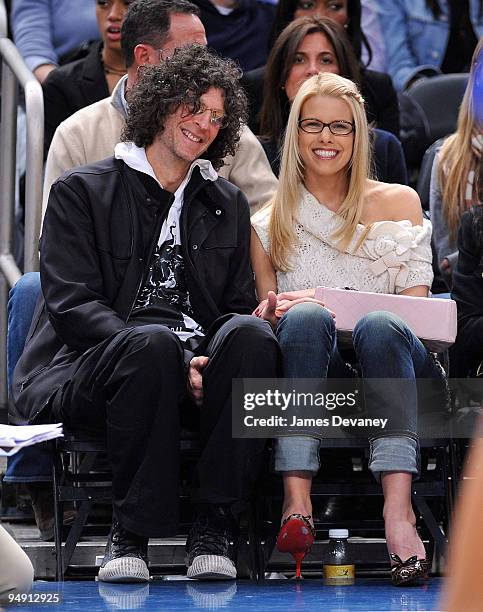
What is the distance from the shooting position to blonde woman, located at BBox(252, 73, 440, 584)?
337 cm

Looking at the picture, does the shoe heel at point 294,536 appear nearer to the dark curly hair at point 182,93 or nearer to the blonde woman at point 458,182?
the dark curly hair at point 182,93

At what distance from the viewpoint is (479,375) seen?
376 cm

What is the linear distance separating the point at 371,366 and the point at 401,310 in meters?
0.23

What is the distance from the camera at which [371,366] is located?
335 cm

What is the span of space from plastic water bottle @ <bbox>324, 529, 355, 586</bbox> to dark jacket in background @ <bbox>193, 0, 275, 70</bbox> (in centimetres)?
247

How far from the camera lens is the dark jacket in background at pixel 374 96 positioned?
4874 millimetres

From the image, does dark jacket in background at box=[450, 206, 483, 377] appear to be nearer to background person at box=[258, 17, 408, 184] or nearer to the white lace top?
the white lace top

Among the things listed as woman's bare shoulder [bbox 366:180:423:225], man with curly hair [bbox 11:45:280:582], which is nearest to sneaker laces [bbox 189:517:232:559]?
man with curly hair [bbox 11:45:280:582]

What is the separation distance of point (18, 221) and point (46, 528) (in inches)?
65.1

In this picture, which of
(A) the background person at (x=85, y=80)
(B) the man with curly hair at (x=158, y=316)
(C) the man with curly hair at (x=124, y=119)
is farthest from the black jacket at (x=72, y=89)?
(B) the man with curly hair at (x=158, y=316)

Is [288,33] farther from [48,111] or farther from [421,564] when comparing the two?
[421,564]

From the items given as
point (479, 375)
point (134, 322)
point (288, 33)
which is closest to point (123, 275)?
point (134, 322)

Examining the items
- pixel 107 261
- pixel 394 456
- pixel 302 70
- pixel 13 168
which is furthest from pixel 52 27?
pixel 394 456

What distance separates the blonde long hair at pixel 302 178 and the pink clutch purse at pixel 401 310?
317 millimetres
